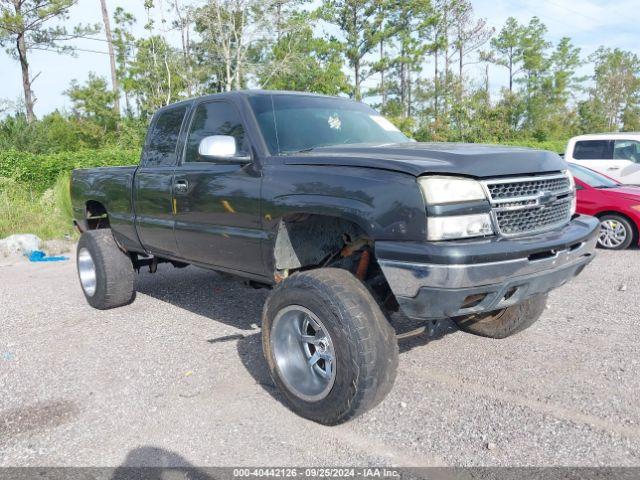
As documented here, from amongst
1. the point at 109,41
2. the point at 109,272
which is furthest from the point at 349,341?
the point at 109,41

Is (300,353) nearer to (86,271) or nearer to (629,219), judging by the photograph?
(86,271)

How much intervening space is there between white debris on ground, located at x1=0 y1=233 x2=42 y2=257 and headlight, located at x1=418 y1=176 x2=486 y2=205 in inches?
357

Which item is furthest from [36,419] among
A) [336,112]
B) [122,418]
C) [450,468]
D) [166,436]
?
[336,112]

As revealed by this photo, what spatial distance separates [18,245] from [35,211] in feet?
8.74

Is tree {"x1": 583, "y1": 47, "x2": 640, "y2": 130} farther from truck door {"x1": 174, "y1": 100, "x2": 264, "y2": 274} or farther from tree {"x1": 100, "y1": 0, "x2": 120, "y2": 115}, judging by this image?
truck door {"x1": 174, "y1": 100, "x2": 264, "y2": 274}

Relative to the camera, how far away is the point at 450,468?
8.66ft

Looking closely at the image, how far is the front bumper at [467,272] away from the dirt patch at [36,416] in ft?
7.18

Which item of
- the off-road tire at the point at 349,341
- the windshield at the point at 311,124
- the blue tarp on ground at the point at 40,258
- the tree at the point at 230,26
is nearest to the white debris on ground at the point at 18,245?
the blue tarp on ground at the point at 40,258

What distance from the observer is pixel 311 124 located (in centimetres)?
391

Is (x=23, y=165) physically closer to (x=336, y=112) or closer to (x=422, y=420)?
(x=336, y=112)

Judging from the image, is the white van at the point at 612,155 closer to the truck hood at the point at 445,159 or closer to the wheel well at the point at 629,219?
the wheel well at the point at 629,219

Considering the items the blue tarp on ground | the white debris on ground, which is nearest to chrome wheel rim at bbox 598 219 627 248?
the blue tarp on ground

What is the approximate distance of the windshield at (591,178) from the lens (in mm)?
8477

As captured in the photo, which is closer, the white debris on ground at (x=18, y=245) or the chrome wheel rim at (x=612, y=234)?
the chrome wheel rim at (x=612, y=234)
